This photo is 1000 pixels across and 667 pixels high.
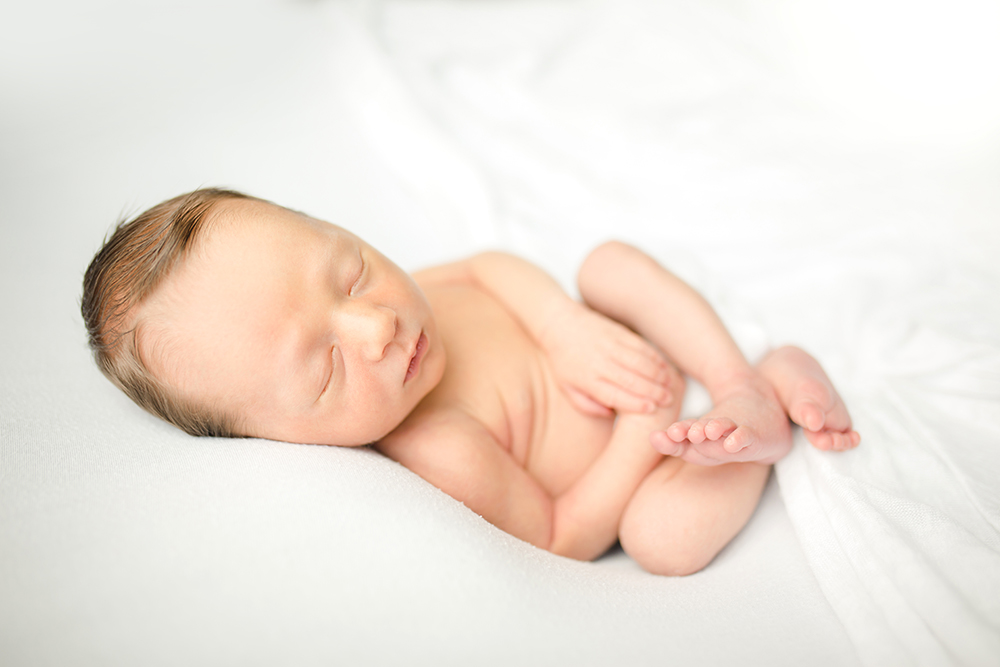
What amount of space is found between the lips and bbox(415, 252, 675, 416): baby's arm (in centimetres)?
33

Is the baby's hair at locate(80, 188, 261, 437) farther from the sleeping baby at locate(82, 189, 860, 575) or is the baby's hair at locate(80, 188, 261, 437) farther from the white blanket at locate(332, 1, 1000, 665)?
the white blanket at locate(332, 1, 1000, 665)

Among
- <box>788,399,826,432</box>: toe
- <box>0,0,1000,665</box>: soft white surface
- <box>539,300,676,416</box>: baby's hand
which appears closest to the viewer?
<box>0,0,1000,665</box>: soft white surface

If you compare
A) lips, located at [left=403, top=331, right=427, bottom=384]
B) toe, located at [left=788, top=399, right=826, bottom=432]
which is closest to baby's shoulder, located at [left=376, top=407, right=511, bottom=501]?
lips, located at [left=403, top=331, right=427, bottom=384]

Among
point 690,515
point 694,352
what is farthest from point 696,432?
point 694,352

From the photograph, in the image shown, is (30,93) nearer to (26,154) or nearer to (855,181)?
(26,154)

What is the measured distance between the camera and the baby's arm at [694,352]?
966mm

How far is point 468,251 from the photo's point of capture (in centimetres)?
177

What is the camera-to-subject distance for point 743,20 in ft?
7.27

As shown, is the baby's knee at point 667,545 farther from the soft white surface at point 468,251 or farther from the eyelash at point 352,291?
the eyelash at point 352,291

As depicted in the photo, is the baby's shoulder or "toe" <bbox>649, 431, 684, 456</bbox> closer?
"toe" <bbox>649, 431, 684, 456</bbox>

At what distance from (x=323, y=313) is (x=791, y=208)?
4.07 ft

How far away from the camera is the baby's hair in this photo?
0.96 metres

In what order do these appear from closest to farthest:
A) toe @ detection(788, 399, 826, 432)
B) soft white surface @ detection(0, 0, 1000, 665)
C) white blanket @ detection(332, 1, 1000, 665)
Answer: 1. soft white surface @ detection(0, 0, 1000, 665)
2. white blanket @ detection(332, 1, 1000, 665)
3. toe @ detection(788, 399, 826, 432)

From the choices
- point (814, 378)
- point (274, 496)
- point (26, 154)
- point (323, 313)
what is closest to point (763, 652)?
point (814, 378)
